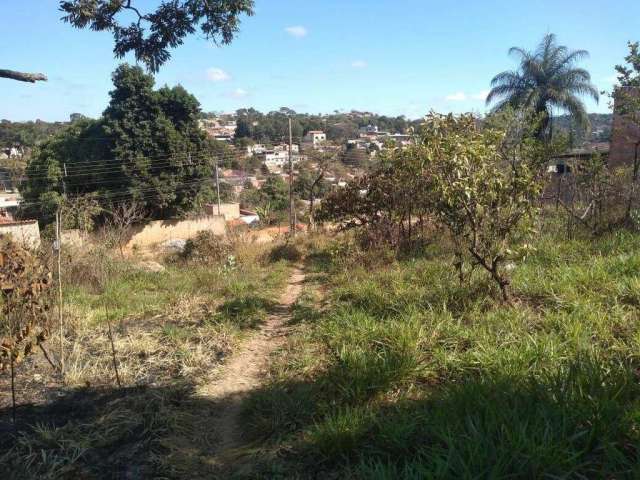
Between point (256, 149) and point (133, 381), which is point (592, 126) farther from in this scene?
point (256, 149)

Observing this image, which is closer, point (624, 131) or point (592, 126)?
point (624, 131)

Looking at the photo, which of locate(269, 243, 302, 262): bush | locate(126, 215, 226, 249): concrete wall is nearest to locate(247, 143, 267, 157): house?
locate(126, 215, 226, 249): concrete wall

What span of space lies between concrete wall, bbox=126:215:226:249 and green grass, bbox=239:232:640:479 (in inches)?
760

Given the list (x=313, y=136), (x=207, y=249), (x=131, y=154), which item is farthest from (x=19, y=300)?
(x=313, y=136)

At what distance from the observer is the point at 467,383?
3354 mm

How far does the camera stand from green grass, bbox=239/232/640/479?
2.52 m

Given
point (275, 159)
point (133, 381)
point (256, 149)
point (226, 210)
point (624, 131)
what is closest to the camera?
point (133, 381)

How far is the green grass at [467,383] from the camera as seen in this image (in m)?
2.52

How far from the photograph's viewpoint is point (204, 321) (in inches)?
251

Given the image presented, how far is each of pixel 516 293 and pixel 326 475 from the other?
3.59 metres

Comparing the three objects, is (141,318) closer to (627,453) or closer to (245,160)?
(627,453)

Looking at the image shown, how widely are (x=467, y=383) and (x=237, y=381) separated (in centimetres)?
228

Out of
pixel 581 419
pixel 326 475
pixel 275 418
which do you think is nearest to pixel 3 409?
pixel 275 418

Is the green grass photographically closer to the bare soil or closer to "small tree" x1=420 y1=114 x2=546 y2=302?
the bare soil
